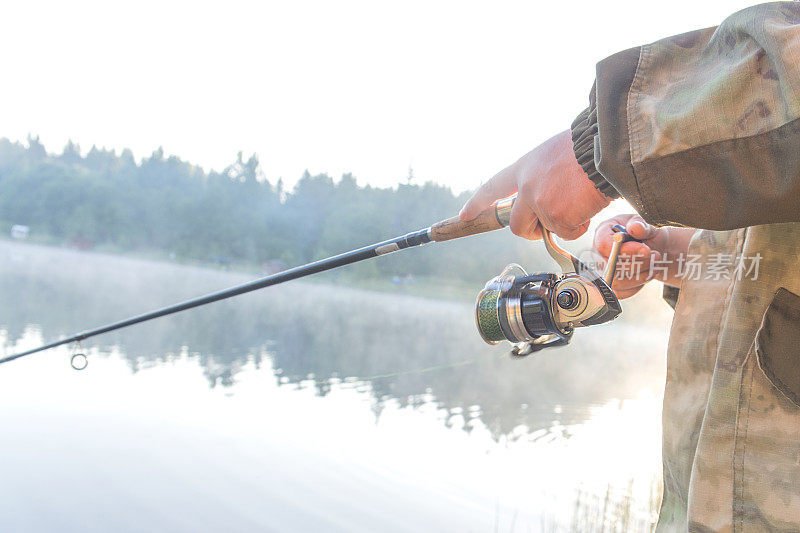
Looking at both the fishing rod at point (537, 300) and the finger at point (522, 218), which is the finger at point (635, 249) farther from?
the finger at point (522, 218)

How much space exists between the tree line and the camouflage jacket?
95.5 ft

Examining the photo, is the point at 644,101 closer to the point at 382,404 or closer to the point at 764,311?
the point at 764,311

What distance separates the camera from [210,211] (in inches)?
1428

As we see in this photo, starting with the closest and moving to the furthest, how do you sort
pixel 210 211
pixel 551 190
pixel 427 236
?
pixel 551 190
pixel 427 236
pixel 210 211

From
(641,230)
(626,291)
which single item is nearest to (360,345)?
(626,291)

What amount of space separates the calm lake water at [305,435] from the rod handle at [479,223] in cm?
94

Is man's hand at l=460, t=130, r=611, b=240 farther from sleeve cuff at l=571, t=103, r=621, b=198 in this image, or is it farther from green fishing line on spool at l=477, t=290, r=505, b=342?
green fishing line on spool at l=477, t=290, r=505, b=342

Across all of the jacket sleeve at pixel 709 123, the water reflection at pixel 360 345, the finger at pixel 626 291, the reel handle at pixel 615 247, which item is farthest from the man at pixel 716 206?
the water reflection at pixel 360 345

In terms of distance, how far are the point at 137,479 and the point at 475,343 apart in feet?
34.5

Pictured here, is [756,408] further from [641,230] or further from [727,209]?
[641,230]

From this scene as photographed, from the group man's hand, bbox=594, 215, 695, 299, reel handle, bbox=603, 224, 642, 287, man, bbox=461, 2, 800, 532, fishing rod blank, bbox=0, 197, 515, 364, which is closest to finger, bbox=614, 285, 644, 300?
man's hand, bbox=594, 215, 695, 299

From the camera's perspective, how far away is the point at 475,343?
1491 centimetres

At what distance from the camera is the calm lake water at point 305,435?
4.89 m

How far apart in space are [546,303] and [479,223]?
10.8 inches
